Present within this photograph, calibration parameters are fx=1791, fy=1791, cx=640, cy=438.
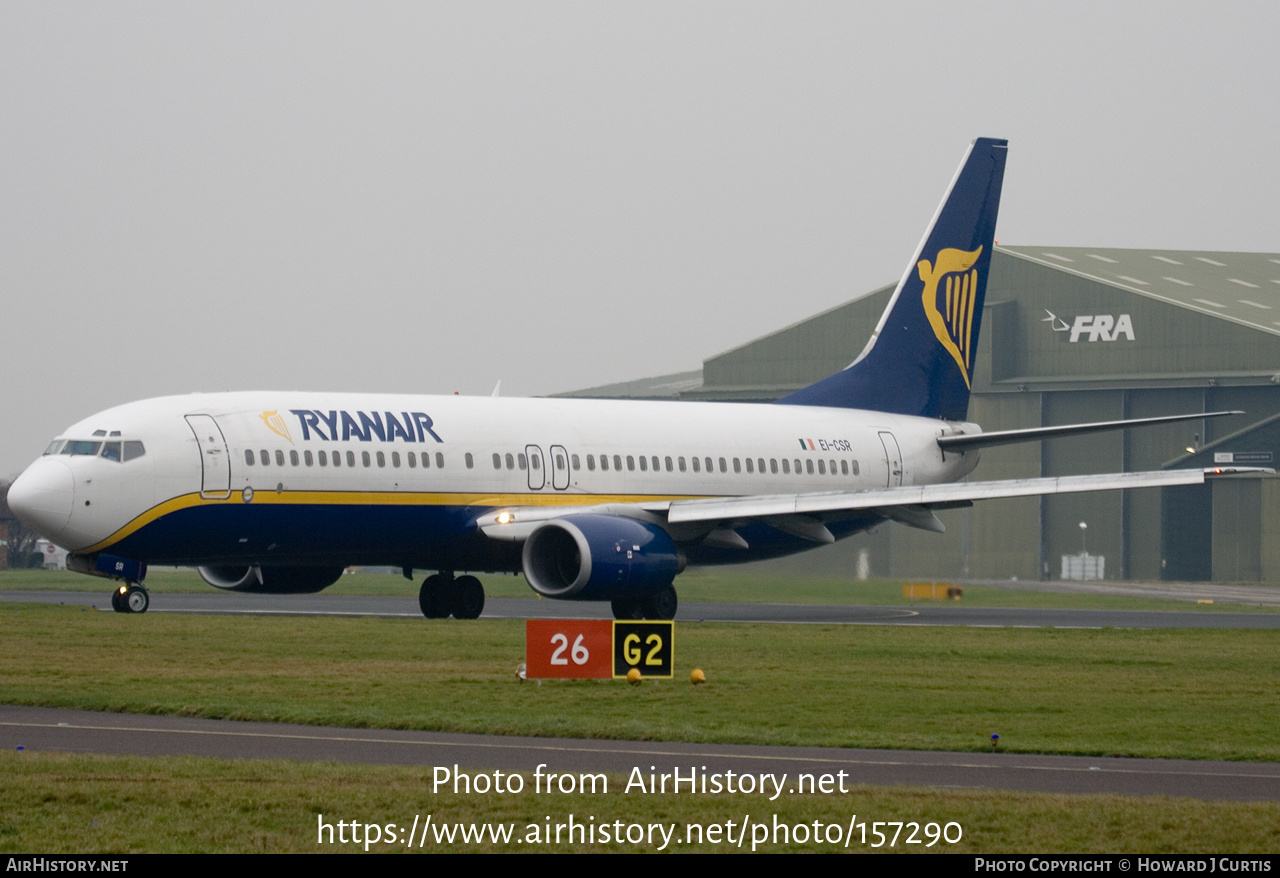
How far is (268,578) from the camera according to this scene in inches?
1447

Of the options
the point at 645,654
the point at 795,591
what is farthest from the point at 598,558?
the point at 795,591

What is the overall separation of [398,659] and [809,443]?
1798 cm

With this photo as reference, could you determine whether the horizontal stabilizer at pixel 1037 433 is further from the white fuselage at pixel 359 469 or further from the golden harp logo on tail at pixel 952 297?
the white fuselage at pixel 359 469

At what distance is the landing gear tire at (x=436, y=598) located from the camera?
121ft

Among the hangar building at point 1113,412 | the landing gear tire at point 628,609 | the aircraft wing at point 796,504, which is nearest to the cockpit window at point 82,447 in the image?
the aircraft wing at point 796,504

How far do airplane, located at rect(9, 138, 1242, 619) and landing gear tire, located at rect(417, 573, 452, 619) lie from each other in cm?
4

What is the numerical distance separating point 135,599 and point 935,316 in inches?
822

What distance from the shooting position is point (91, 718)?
731 inches

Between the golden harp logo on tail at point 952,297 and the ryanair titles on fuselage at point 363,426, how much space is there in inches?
601

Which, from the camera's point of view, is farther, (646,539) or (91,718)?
(646,539)

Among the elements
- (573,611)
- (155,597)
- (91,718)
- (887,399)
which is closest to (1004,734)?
(91,718)

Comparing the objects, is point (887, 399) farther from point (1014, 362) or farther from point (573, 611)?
point (1014, 362)

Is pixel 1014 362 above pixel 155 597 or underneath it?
Result: above
